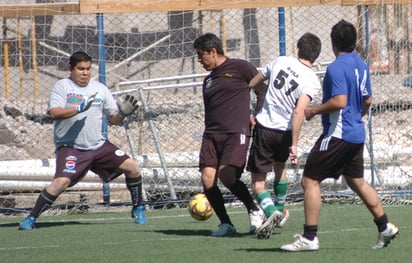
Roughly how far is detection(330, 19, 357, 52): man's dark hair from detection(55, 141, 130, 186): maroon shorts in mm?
3865

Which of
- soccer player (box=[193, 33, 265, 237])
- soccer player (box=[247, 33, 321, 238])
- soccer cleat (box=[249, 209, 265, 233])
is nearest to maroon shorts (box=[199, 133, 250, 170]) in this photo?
soccer player (box=[193, 33, 265, 237])

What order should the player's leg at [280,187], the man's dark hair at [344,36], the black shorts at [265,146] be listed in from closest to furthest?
the man's dark hair at [344,36], the black shorts at [265,146], the player's leg at [280,187]

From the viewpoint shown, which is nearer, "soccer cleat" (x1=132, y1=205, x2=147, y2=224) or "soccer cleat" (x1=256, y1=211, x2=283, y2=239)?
"soccer cleat" (x1=256, y1=211, x2=283, y2=239)

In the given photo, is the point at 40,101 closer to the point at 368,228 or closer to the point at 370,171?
the point at 370,171

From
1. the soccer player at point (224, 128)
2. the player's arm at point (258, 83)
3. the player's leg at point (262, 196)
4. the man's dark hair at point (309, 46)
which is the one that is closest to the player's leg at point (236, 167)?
the soccer player at point (224, 128)

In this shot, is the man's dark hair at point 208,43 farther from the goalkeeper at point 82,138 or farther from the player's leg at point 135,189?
the player's leg at point 135,189

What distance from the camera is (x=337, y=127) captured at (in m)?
7.93

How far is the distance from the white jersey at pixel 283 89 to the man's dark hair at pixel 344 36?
1297mm

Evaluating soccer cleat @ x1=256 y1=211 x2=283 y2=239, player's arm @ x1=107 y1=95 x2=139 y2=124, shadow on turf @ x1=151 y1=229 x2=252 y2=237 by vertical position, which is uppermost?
player's arm @ x1=107 y1=95 x2=139 y2=124

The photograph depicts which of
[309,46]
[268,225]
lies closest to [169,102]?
[309,46]

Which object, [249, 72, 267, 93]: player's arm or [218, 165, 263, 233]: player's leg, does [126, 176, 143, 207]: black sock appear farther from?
[249, 72, 267, 93]: player's arm

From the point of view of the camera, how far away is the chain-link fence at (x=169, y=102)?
44.1 feet

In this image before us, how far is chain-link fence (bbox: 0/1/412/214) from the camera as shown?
44.1 feet

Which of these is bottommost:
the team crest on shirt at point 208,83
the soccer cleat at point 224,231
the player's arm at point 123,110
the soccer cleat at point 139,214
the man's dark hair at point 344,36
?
the soccer cleat at point 139,214
